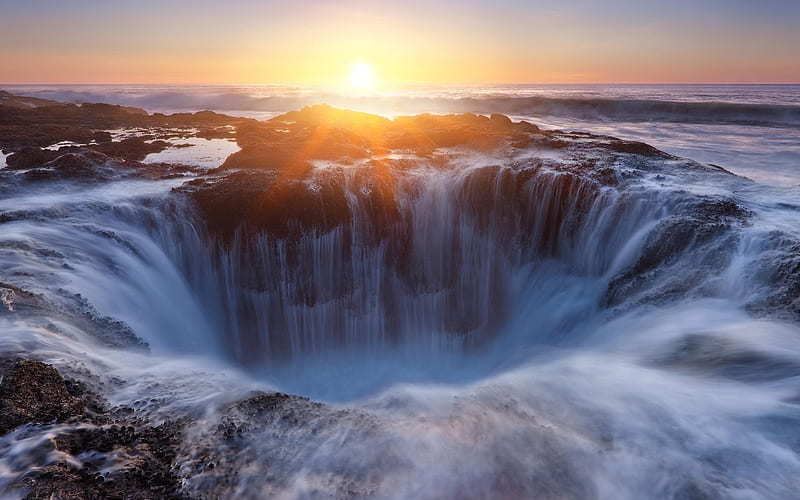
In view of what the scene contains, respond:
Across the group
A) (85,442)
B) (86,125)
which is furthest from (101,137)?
(85,442)

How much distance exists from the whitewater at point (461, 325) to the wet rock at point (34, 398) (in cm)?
18

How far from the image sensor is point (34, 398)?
3.87m

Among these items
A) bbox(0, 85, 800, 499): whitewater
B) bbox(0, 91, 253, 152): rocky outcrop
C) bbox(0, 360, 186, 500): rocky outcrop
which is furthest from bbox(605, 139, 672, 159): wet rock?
bbox(0, 91, 253, 152): rocky outcrop

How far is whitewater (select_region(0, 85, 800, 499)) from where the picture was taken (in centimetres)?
404

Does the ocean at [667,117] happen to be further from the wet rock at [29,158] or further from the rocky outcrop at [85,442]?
the wet rock at [29,158]

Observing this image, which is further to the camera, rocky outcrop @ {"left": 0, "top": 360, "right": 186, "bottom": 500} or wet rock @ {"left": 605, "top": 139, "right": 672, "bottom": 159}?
wet rock @ {"left": 605, "top": 139, "right": 672, "bottom": 159}

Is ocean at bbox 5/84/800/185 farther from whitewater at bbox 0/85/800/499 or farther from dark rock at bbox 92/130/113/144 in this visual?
dark rock at bbox 92/130/113/144

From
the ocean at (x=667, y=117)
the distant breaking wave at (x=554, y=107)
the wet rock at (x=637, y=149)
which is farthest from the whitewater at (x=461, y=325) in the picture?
the distant breaking wave at (x=554, y=107)

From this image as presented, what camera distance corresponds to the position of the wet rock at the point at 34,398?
367 centimetres

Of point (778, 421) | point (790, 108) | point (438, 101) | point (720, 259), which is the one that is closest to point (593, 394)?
point (778, 421)

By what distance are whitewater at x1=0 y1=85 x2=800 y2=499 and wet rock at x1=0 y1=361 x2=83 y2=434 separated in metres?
0.18

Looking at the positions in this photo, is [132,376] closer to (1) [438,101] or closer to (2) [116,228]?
(2) [116,228]

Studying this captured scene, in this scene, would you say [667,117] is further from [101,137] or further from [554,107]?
[101,137]

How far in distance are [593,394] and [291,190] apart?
738cm
